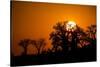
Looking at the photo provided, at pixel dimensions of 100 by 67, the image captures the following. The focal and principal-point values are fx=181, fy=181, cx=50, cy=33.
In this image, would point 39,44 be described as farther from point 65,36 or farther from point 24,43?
point 65,36

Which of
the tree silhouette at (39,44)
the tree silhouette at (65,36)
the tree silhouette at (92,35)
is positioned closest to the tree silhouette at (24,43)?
the tree silhouette at (39,44)

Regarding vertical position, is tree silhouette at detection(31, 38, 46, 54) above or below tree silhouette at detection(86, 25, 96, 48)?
below

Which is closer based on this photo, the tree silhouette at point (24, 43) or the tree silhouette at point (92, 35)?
the tree silhouette at point (24, 43)

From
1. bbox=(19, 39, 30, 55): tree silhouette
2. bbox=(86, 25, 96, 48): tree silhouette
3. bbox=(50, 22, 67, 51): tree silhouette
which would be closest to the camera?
bbox=(19, 39, 30, 55): tree silhouette

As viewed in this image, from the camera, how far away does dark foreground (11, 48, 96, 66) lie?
2471 millimetres

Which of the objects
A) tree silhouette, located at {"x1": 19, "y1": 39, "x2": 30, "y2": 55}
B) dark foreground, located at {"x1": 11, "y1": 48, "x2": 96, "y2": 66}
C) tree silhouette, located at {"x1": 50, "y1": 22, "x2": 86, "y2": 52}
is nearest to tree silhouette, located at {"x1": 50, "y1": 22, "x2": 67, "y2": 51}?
tree silhouette, located at {"x1": 50, "y1": 22, "x2": 86, "y2": 52}

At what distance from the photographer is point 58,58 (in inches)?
103

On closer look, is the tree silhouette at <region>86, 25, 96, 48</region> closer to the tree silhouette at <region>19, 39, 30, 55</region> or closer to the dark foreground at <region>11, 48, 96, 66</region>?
the dark foreground at <region>11, 48, 96, 66</region>

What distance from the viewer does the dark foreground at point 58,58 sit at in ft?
8.11

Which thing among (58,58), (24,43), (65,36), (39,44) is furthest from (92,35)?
(24,43)

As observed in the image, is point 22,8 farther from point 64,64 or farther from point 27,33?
point 64,64

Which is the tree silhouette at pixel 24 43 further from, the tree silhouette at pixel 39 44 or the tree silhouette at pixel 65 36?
the tree silhouette at pixel 65 36

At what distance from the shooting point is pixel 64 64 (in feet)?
8.65
